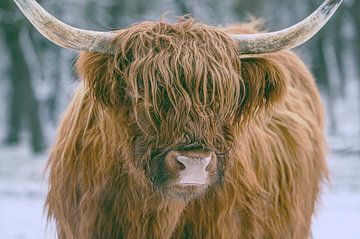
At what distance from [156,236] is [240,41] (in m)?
1.21

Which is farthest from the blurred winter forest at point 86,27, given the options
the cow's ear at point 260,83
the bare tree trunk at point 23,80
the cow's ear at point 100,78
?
the cow's ear at point 100,78

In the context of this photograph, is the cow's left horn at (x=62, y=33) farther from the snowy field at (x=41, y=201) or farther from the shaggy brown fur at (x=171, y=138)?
the snowy field at (x=41, y=201)

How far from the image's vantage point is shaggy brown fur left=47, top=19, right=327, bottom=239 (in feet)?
13.8

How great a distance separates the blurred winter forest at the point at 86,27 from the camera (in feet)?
78.8

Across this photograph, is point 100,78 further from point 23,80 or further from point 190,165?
point 23,80

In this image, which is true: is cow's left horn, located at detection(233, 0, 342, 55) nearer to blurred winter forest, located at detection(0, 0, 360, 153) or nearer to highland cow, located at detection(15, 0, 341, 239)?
highland cow, located at detection(15, 0, 341, 239)

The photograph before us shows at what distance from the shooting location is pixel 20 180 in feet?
62.0

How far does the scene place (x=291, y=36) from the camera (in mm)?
4445

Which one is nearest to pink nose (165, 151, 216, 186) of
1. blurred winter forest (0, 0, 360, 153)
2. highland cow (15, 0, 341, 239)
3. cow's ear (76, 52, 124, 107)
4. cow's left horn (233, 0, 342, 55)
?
highland cow (15, 0, 341, 239)

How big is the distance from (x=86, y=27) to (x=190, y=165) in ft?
69.5

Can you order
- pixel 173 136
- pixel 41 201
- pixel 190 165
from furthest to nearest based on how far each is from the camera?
pixel 41 201, pixel 173 136, pixel 190 165

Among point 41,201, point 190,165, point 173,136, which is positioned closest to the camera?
point 190,165

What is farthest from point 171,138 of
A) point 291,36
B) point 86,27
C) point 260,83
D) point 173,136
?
point 86,27

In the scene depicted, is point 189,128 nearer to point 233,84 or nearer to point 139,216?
point 233,84
